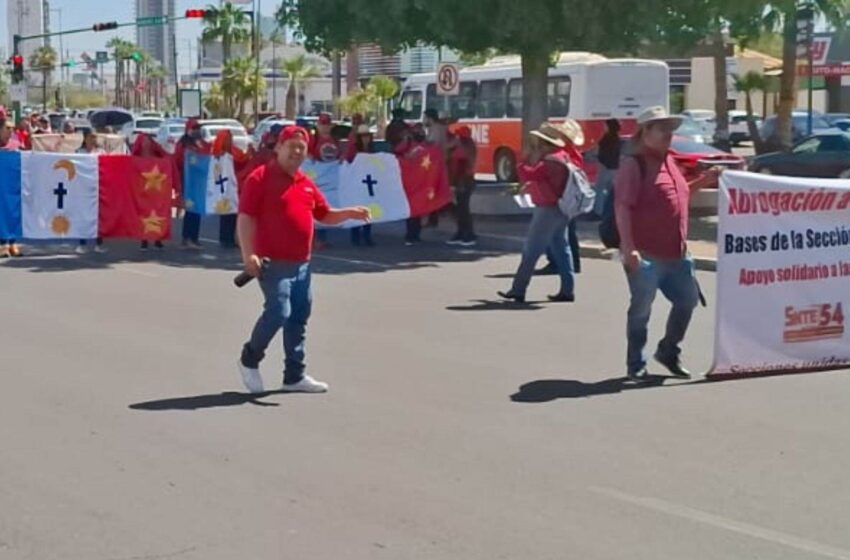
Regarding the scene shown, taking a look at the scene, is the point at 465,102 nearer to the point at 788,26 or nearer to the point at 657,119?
the point at 788,26

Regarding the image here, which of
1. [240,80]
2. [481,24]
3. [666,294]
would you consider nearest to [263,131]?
[481,24]

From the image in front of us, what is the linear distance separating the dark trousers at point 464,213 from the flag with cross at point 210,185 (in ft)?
10.3

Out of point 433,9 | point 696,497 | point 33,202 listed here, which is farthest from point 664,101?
point 696,497

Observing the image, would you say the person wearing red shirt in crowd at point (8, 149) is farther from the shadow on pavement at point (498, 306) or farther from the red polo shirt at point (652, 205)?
the red polo shirt at point (652, 205)

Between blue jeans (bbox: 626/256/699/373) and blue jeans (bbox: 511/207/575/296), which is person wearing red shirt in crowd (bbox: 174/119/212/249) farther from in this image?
blue jeans (bbox: 626/256/699/373)

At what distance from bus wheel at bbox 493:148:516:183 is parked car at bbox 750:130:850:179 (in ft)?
24.6

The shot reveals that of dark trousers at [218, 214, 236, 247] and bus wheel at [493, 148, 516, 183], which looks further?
bus wheel at [493, 148, 516, 183]

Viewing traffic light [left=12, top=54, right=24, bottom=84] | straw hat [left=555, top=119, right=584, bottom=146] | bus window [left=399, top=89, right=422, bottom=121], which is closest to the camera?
straw hat [left=555, top=119, right=584, bottom=146]

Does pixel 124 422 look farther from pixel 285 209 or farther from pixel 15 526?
pixel 15 526

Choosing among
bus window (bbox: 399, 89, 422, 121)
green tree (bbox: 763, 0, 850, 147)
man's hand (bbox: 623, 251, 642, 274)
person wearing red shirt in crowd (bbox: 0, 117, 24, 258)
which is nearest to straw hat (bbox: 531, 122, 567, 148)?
man's hand (bbox: 623, 251, 642, 274)

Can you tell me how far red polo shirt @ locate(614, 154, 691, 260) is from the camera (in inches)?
410

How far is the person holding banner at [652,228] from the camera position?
1041 cm

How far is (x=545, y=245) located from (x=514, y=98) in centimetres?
2250

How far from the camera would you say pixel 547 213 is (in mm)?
15258
